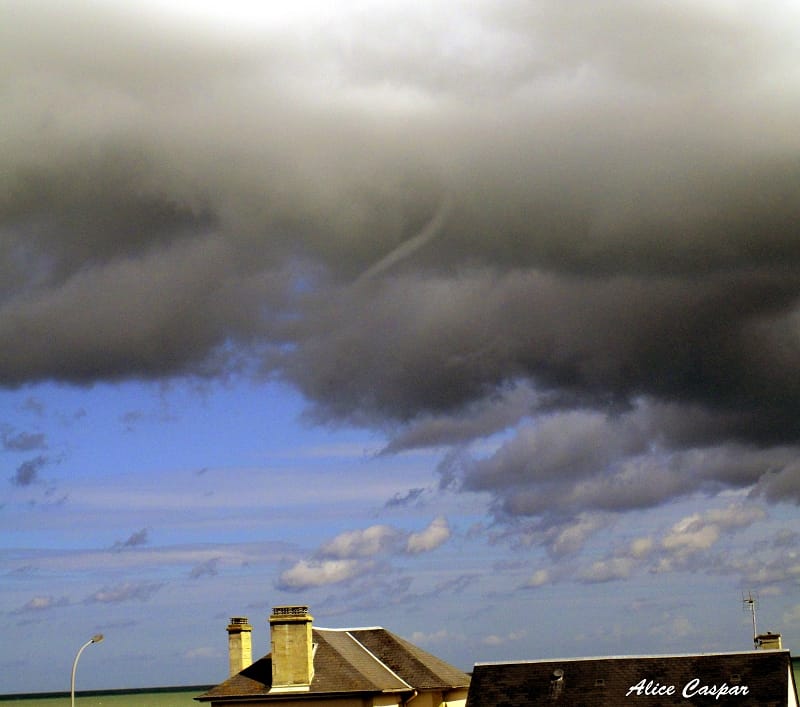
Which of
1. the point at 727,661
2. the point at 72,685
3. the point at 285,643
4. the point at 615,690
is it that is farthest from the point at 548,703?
the point at 72,685

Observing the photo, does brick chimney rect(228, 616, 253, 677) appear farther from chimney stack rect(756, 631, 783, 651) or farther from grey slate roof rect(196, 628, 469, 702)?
chimney stack rect(756, 631, 783, 651)

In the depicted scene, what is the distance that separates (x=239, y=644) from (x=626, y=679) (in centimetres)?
2027

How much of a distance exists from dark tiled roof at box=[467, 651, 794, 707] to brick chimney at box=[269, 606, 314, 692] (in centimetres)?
857

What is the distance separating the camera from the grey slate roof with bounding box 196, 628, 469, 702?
2347 inches

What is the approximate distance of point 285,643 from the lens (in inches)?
2362

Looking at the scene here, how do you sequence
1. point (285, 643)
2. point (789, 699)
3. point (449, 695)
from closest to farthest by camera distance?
point (789, 699)
point (285, 643)
point (449, 695)

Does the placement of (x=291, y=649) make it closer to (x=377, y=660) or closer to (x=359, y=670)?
(x=359, y=670)

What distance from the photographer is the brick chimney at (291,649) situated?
59.6 m

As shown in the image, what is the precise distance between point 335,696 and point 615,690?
13165mm

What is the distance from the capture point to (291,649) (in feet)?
197

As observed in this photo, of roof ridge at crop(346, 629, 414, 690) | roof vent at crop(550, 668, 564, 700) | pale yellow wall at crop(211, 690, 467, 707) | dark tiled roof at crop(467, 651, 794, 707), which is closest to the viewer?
dark tiled roof at crop(467, 651, 794, 707)

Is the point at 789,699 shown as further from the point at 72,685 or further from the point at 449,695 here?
the point at 72,685
